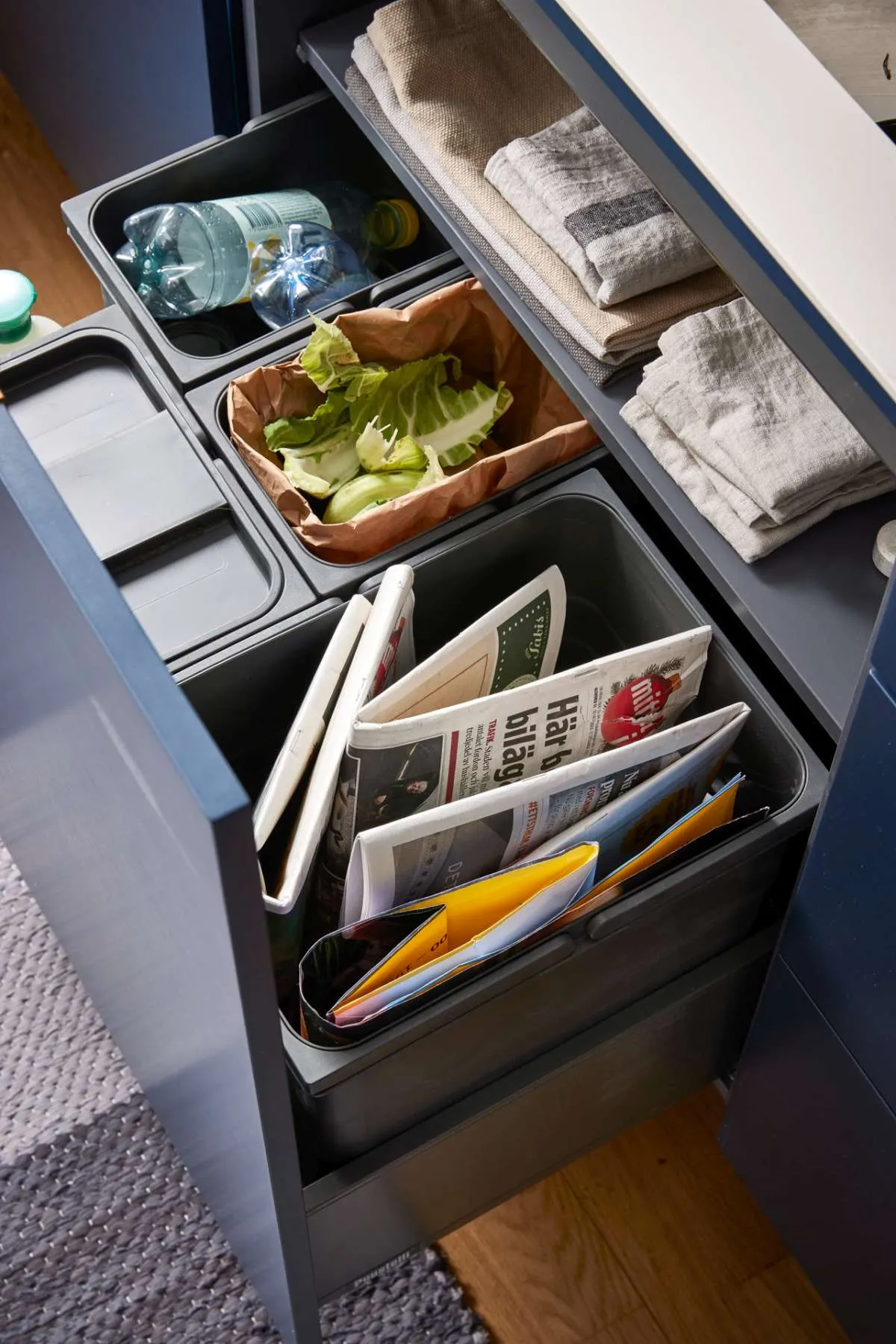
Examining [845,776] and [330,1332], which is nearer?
[845,776]

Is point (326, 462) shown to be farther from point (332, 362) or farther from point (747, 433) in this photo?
point (747, 433)

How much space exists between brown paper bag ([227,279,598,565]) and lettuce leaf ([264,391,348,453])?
0.04 ft

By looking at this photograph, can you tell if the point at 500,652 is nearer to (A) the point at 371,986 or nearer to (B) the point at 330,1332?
(A) the point at 371,986

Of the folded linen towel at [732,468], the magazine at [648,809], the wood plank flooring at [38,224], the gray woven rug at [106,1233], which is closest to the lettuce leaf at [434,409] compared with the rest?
the folded linen towel at [732,468]

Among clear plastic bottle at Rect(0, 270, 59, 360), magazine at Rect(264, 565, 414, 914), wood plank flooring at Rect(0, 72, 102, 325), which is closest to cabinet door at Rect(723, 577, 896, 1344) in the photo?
magazine at Rect(264, 565, 414, 914)

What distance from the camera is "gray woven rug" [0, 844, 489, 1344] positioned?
3.91 ft

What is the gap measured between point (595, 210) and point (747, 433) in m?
0.20

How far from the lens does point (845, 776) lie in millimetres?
748

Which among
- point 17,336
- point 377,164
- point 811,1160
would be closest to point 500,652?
point 811,1160

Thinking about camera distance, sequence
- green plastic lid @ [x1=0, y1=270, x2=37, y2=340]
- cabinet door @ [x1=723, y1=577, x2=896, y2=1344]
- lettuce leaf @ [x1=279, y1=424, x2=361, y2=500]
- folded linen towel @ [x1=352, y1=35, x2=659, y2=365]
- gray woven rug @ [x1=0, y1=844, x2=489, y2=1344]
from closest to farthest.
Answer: cabinet door @ [x1=723, y1=577, x2=896, y2=1344]
folded linen towel @ [x1=352, y1=35, x2=659, y2=365]
lettuce leaf @ [x1=279, y1=424, x2=361, y2=500]
gray woven rug @ [x1=0, y1=844, x2=489, y2=1344]
green plastic lid @ [x1=0, y1=270, x2=37, y2=340]

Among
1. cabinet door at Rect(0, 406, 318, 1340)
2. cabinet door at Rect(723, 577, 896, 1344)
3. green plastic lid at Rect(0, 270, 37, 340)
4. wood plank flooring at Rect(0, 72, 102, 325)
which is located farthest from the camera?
wood plank flooring at Rect(0, 72, 102, 325)

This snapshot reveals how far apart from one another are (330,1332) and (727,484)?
2.48 ft

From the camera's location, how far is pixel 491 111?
3.51 feet

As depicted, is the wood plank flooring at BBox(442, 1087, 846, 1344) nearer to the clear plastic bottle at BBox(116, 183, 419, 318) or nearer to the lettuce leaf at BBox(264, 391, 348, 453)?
the lettuce leaf at BBox(264, 391, 348, 453)
